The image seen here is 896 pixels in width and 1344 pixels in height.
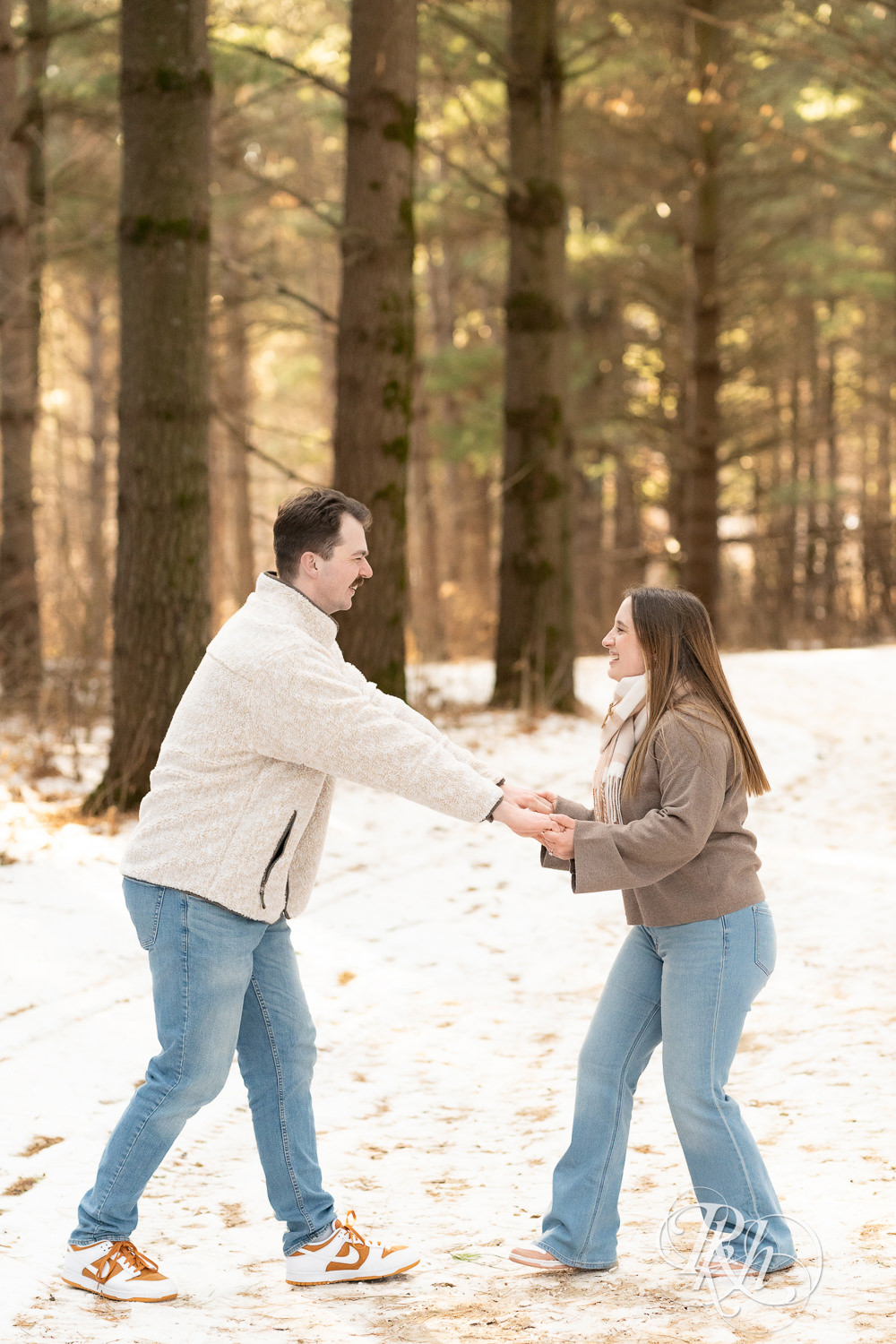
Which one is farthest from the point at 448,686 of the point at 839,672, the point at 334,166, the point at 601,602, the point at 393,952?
the point at 334,166

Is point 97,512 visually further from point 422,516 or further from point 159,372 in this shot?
point 159,372

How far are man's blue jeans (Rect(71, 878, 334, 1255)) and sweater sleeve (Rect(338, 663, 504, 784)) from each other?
62 centimetres

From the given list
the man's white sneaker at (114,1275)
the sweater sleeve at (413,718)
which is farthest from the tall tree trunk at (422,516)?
the man's white sneaker at (114,1275)

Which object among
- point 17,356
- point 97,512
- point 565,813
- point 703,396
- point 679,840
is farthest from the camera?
point 97,512

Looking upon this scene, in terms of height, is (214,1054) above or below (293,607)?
A: below

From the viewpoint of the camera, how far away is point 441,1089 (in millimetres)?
5168

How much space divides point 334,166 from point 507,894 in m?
20.1

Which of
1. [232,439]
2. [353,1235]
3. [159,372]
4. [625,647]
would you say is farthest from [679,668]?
[232,439]

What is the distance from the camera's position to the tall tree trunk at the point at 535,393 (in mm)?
12086

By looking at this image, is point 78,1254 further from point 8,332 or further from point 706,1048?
point 8,332

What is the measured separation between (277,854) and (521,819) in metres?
0.59

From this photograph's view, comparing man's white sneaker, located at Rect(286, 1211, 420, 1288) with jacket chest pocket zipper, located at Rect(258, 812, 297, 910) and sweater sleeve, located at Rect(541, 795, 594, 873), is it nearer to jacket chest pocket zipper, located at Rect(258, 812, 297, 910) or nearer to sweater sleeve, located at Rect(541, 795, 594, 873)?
jacket chest pocket zipper, located at Rect(258, 812, 297, 910)

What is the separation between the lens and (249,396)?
2652 centimetres

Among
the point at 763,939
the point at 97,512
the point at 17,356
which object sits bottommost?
the point at 763,939
